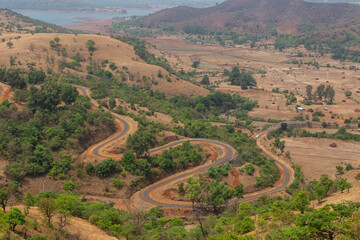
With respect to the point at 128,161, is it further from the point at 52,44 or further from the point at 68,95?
the point at 52,44

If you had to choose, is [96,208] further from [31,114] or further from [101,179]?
[31,114]

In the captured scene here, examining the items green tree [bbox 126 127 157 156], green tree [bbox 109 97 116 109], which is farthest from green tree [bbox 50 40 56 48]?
green tree [bbox 126 127 157 156]

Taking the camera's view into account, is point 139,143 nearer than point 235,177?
Yes

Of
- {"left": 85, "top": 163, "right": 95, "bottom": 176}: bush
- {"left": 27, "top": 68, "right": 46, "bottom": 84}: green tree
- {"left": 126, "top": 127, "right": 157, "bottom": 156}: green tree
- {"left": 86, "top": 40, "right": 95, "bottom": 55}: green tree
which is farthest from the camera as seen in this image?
{"left": 86, "top": 40, "right": 95, "bottom": 55}: green tree

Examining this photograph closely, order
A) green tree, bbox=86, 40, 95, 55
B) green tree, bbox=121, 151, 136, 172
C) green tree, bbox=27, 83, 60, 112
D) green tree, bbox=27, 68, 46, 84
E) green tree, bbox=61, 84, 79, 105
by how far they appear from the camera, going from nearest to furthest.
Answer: green tree, bbox=121, 151, 136, 172 < green tree, bbox=27, 83, 60, 112 < green tree, bbox=61, 84, 79, 105 < green tree, bbox=27, 68, 46, 84 < green tree, bbox=86, 40, 95, 55

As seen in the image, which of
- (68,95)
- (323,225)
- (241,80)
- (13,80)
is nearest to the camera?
(323,225)

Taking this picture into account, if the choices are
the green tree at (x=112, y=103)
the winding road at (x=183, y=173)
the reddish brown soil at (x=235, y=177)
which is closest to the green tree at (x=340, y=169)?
the winding road at (x=183, y=173)

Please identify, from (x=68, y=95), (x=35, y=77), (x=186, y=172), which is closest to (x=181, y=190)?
(x=186, y=172)

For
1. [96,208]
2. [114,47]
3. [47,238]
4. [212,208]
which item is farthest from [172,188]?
[114,47]

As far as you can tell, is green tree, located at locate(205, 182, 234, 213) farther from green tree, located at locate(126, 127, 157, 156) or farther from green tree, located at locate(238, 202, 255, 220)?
green tree, located at locate(126, 127, 157, 156)
